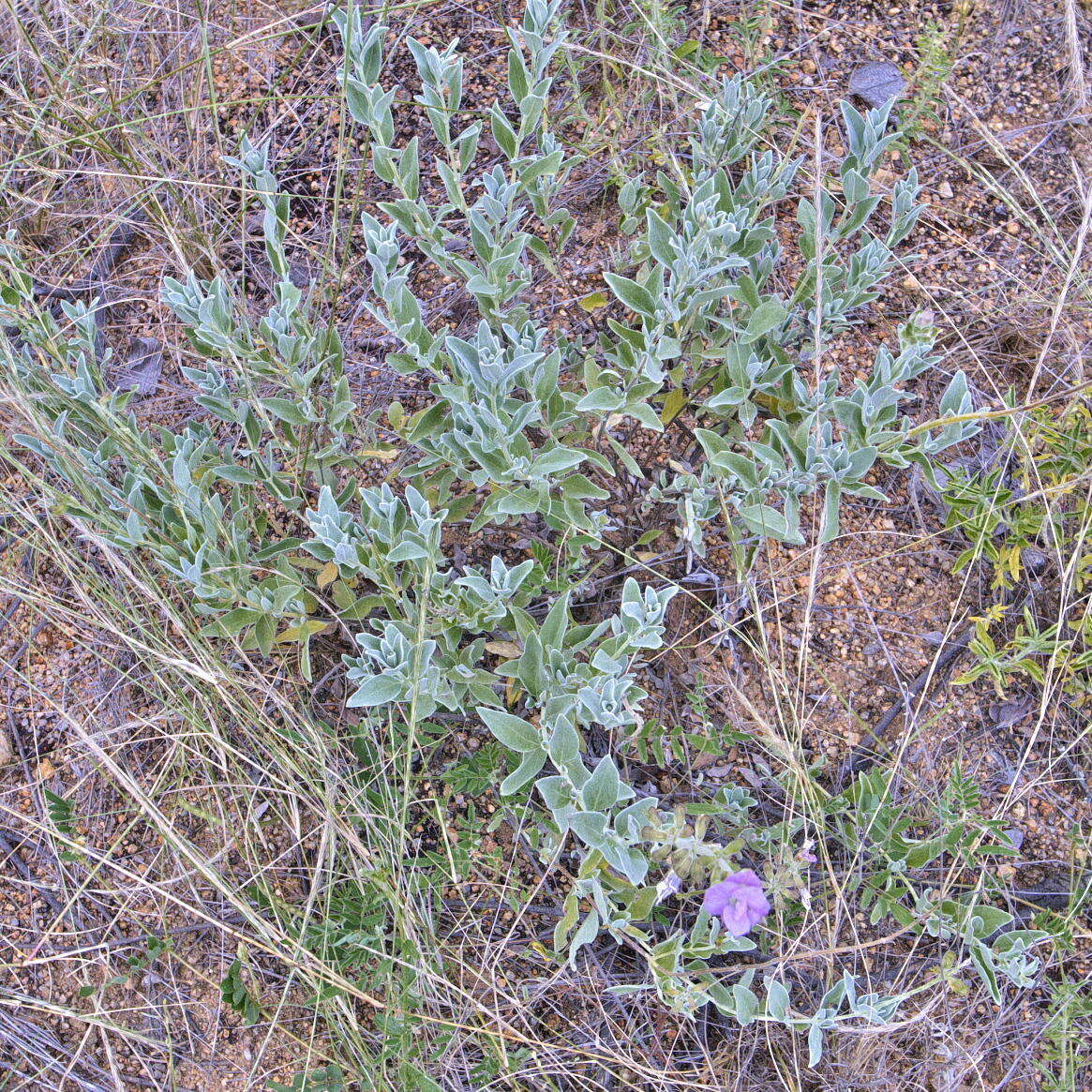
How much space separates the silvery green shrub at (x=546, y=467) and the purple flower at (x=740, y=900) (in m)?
0.05

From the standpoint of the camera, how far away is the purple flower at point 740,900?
6.64 feet

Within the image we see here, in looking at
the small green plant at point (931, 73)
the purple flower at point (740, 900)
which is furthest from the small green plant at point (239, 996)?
the small green plant at point (931, 73)

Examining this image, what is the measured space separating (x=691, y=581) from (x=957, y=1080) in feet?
4.35

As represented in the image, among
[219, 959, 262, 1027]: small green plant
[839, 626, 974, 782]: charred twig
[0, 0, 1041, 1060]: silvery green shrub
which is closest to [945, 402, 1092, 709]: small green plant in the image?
[839, 626, 974, 782]: charred twig

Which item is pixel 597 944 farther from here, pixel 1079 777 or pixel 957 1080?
pixel 1079 777

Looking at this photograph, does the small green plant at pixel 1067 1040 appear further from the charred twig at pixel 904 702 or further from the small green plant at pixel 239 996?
the small green plant at pixel 239 996

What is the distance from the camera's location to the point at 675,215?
8.43 feet

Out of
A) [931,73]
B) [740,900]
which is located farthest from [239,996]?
[931,73]

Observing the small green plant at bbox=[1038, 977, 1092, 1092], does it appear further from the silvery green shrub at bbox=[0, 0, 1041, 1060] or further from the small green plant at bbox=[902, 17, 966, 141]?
the small green plant at bbox=[902, 17, 966, 141]

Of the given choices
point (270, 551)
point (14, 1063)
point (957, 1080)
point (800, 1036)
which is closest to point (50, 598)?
point (270, 551)

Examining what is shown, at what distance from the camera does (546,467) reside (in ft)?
7.18

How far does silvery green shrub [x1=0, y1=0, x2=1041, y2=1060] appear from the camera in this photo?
2.12 metres

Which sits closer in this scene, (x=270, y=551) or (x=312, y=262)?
(x=270, y=551)

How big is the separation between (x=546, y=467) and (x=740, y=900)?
3.31 ft
